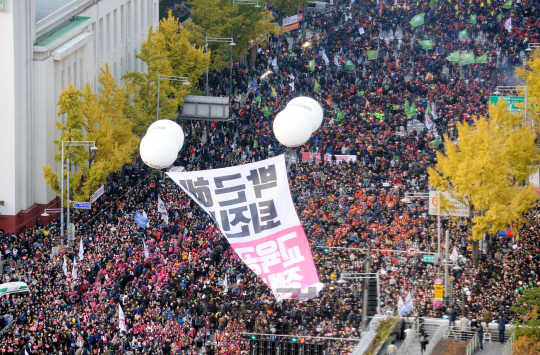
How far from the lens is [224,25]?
83500 millimetres

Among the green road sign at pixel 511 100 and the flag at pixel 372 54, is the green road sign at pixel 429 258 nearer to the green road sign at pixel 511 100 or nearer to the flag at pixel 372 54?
the green road sign at pixel 511 100

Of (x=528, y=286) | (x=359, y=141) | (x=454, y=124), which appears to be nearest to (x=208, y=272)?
(x=528, y=286)

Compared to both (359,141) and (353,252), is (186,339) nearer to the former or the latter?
(353,252)

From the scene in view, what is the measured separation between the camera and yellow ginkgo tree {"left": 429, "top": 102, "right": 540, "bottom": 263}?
178ft

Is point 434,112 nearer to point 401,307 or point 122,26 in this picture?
point 122,26

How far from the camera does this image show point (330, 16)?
95.9 m

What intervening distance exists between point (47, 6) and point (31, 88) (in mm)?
8337

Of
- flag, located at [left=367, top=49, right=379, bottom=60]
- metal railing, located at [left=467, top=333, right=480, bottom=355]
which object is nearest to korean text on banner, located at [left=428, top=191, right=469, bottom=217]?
metal railing, located at [left=467, top=333, right=480, bottom=355]

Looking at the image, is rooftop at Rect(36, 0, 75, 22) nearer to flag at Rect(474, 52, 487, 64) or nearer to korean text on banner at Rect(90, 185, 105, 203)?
korean text on banner at Rect(90, 185, 105, 203)

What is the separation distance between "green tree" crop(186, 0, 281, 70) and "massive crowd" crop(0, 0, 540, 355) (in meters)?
1.91

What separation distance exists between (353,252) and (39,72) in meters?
22.5

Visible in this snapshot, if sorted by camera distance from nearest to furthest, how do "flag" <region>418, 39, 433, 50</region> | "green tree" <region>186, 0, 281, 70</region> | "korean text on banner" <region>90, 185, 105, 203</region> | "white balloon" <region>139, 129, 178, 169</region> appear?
"white balloon" <region>139, 129, 178, 169</region>, "korean text on banner" <region>90, 185, 105, 203</region>, "green tree" <region>186, 0, 281, 70</region>, "flag" <region>418, 39, 433, 50</region>

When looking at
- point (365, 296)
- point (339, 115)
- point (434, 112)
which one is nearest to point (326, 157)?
point (339, 115)

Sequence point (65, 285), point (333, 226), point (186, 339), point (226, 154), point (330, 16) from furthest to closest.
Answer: point (330, 16), point (226, 154), point (333, 226), point (65, 285), point (186, 339)
